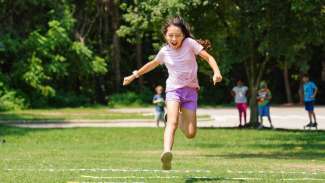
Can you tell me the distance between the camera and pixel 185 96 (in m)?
11.6

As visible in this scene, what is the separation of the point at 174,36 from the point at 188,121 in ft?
3.64

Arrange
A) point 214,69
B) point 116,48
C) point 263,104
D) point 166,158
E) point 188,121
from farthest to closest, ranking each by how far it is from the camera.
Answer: point 116,48 → point 263,104 → point 188,121 → point 214,69 → point 166,158

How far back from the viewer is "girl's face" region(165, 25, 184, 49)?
11.5m

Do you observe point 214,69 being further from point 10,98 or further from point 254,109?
point 10,98

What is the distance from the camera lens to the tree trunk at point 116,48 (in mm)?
53847

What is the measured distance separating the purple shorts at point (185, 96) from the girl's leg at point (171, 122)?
0.27ft

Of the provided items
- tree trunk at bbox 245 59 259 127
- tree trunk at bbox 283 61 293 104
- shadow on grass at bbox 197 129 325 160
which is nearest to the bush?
A: tree trunk at bbox 283 61 293 104

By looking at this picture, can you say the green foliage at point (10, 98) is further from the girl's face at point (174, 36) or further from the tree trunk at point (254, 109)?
the girl's face at point (174, 36)

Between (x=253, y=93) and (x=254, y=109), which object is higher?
(x=253, y=93)

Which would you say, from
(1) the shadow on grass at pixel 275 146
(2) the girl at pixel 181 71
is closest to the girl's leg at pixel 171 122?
(2) the girl at pixel 181 71

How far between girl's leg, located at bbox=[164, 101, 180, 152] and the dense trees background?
1202cm

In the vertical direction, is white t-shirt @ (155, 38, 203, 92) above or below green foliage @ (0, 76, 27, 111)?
above

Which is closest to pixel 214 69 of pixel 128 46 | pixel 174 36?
pixel 174 36

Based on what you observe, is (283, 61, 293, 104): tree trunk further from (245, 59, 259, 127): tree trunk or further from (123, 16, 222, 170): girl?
(123, 16, 222, 170): girl
